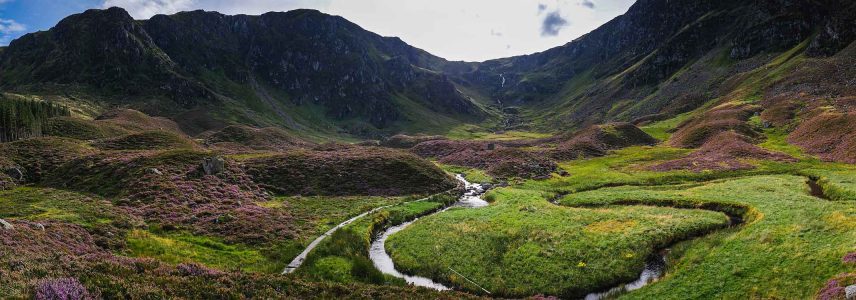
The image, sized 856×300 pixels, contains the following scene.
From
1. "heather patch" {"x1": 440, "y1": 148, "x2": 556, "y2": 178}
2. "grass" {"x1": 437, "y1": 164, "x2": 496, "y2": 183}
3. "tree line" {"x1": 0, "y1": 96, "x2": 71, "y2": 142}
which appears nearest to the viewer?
"grass" {"x1": 437, "y1": 164, "x2": 496, "y2": 183}

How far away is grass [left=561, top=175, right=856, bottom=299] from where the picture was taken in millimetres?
23780

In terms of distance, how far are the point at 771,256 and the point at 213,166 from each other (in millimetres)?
64131

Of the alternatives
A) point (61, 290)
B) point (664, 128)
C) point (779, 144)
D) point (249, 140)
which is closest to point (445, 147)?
point (249, 140)

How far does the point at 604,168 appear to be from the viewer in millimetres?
81625

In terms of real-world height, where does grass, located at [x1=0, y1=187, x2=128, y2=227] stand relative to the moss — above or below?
above

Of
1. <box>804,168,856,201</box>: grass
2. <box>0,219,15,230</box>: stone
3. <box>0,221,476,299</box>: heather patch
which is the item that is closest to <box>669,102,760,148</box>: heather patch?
<box>804,168,856,201</box>: grass

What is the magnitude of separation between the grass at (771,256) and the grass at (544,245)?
3171mm

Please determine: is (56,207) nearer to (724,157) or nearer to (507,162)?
(507,162)

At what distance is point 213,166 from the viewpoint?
6300cm

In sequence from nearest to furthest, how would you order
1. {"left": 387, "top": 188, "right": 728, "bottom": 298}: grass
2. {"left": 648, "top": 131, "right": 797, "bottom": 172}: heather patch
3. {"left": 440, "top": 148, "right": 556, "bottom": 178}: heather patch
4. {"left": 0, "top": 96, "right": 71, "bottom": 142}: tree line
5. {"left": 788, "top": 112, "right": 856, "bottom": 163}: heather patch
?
{"left": 387, "top": 188, "right": 728, "bottom": 298}: grass
{"left": 788, "top": 112, "right": 856, "bottom": 163}: heather patch
{"left": 648, "top": 131, "right": 797, "bottom": 172}: heather patch
{"left": 440, "top": 148, "right": 556, "bottom": 178}: heather patch
{"left": 0, "top": 96, "right": 71, "bottom": 142}: tree line

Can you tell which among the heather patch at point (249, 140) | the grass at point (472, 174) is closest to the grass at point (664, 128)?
the grass at point (472, 174)

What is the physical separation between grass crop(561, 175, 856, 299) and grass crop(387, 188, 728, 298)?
3171mm

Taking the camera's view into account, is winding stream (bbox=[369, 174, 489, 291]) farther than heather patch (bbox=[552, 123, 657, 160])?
No

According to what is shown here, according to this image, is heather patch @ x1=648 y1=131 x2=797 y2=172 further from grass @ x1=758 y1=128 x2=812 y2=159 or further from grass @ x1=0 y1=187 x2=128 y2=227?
grass @ x1=0 y1=187 x2=128 y2=227
